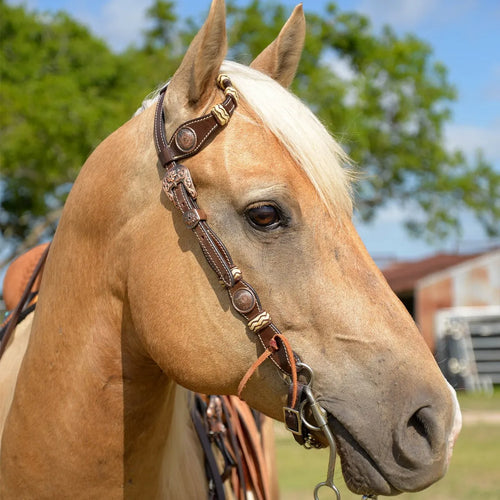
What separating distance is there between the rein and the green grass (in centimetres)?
396

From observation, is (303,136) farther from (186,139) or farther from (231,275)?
(231,275)

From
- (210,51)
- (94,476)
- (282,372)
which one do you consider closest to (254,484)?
(94,476)

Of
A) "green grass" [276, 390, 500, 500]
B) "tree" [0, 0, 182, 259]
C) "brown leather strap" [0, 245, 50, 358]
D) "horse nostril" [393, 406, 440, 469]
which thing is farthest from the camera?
"tree" [0, 0, 182, 259]

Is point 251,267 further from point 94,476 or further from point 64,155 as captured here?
point 64,155

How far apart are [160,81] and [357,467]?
20.3 metres

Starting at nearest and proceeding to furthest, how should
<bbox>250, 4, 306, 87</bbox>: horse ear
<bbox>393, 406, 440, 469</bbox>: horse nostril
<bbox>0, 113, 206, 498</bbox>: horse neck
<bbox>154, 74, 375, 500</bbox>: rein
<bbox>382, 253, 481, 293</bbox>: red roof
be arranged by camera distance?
<bbox>393, 406, 440, 469</bbox>: horse nostril, <bbox>154, 74, 375, 500</bbox>: rein, <bbox>0, 113, 206, 498</bbox>: horse neck, <bbox>250, 4, 306, 87</bbox>: horse ear, <bbox>382, 253, 481, 293</bbox>: red roof

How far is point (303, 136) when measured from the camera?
7.05ft

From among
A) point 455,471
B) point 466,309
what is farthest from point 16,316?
point 466,309

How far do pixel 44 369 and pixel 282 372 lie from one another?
2.81 ft

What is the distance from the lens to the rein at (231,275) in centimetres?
201

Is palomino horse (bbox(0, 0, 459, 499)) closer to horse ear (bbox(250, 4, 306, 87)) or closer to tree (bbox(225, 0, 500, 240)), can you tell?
horse ear (bbox(250, 4, 306, 87))

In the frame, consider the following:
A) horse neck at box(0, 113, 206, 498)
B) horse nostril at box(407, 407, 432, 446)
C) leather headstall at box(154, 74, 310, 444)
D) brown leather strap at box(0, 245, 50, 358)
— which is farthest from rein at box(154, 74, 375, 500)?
brown leather strap at box(0, 245, 50, 358)

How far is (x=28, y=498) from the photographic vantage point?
7.47 feet

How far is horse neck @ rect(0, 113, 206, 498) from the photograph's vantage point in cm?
226
